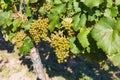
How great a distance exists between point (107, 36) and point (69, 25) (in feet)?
2.23

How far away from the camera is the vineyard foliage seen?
3.52 metres

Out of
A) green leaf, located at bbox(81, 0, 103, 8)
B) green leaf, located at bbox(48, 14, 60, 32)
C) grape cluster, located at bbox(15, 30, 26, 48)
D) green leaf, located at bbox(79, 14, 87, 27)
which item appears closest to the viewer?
green leaf, located at bbox(81, 0, 103, 8)

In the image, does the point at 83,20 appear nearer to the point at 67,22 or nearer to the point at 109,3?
the point at 67,22

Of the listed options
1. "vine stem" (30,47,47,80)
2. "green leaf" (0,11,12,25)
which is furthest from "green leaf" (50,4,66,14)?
"vine stem" (30,47,47,80)

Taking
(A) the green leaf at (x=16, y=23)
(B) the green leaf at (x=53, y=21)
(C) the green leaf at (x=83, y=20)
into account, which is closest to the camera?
(C) the green leaf at (x=83, y=20)

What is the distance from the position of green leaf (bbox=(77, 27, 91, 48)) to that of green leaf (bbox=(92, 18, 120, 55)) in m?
0.31

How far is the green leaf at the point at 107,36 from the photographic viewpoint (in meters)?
3.44

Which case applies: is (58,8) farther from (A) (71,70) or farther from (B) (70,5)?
(A) (71,70)

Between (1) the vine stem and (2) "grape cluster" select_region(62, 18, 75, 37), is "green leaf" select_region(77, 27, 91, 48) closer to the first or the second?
(2) "grape cluster" select_region(62, 18, 75, 37)

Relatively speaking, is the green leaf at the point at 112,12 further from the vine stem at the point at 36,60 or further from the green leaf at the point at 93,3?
the vine stem at the point at 36,60

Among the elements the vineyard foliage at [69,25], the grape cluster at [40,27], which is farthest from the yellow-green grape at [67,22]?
the grape cluster at [40,27]

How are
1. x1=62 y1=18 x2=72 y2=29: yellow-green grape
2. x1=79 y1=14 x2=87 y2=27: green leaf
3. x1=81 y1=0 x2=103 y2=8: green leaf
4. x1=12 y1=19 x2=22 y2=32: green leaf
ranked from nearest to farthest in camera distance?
1. x1=81 y1=0 x2=103 y2=8: green leaf
2. x1=79 y1=14 x2=87 y2=27: green leaf
3. x1=62 y1=18 x2=72 y2=29: yellow-green grape
4. x1=12 y1=19 x2=22 y2=32: green leaf

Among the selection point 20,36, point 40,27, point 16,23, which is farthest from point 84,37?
point 20,36

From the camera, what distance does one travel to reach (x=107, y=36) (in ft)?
11.5
